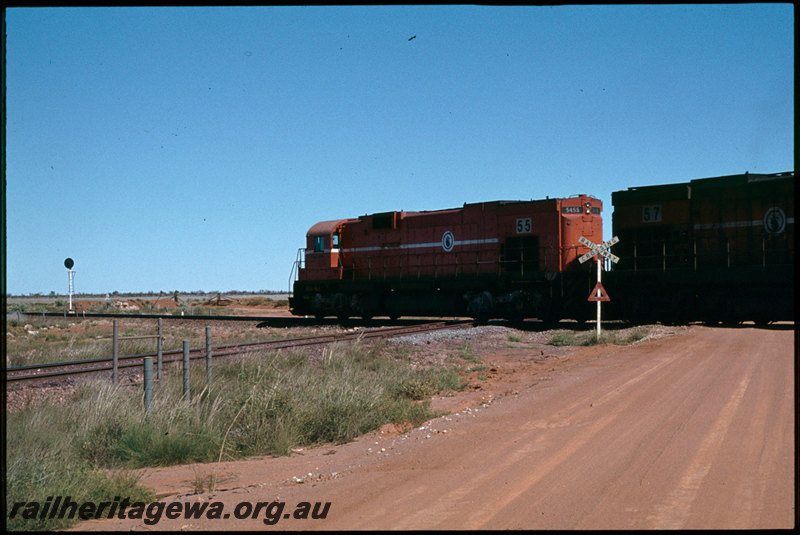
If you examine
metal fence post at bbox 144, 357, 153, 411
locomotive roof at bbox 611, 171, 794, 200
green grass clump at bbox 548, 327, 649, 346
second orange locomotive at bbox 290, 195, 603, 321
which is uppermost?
locomotive roof at bbox 611, 171, 794, 200

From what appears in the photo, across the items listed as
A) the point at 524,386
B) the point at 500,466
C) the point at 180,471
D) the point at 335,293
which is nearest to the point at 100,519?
the point at 180,471

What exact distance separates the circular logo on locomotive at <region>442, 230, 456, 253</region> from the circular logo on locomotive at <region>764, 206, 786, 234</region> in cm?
1120

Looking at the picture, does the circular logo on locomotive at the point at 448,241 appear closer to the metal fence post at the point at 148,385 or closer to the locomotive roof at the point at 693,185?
the locomotive roof at the point at 693,185

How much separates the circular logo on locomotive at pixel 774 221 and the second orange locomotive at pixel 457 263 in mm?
5604

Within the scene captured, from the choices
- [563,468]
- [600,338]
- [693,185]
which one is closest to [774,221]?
[693,185]

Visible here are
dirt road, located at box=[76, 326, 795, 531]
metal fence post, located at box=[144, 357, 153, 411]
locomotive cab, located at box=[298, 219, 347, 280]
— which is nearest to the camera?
dirt road, located at box=[76, 326, 795, 531]

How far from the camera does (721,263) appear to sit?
19.4m

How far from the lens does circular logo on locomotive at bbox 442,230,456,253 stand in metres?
25.7

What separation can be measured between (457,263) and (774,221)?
1120cm

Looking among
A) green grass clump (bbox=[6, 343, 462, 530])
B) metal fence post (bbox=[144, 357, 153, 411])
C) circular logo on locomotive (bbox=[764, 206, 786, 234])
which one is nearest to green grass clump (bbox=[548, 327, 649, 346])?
circular logo on locomotive (bbox=[764, 206, 786, 234])

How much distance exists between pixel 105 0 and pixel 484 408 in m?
7.62

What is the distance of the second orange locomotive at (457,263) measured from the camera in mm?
22859

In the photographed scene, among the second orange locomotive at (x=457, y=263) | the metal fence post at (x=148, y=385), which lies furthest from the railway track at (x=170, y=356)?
the metal fence post at (x=148, y=385)

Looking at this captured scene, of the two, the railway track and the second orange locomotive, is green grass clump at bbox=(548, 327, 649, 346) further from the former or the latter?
the railway track
